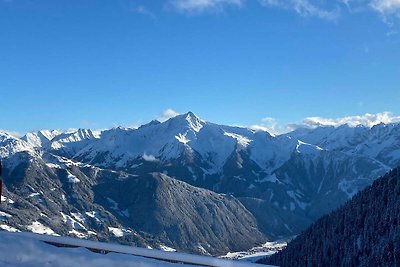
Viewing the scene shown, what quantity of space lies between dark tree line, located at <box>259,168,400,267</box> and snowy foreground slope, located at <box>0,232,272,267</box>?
11498 centimetres

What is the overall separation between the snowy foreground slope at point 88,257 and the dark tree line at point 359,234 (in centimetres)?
11498

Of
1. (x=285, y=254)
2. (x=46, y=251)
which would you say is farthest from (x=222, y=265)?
(x=285, y=254)

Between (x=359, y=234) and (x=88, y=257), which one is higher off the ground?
(x=359, y=234)

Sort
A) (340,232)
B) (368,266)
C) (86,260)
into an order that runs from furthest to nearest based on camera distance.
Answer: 1. (340,232)
2. (368,266)
3. (86,260)

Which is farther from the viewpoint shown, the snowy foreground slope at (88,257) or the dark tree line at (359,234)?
the dark tree line at (359,234)

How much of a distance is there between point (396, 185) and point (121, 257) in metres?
145

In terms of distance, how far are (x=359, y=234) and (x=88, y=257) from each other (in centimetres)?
14694

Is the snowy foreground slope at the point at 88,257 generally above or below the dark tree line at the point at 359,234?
below

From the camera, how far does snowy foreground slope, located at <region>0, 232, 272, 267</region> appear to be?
1186 cm

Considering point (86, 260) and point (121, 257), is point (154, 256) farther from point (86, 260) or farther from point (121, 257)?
point (86, 260)

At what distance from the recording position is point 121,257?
474 inches

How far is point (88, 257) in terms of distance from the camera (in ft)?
39.5

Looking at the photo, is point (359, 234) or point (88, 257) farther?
point (359, 234)

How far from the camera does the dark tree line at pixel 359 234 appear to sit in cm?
13225
